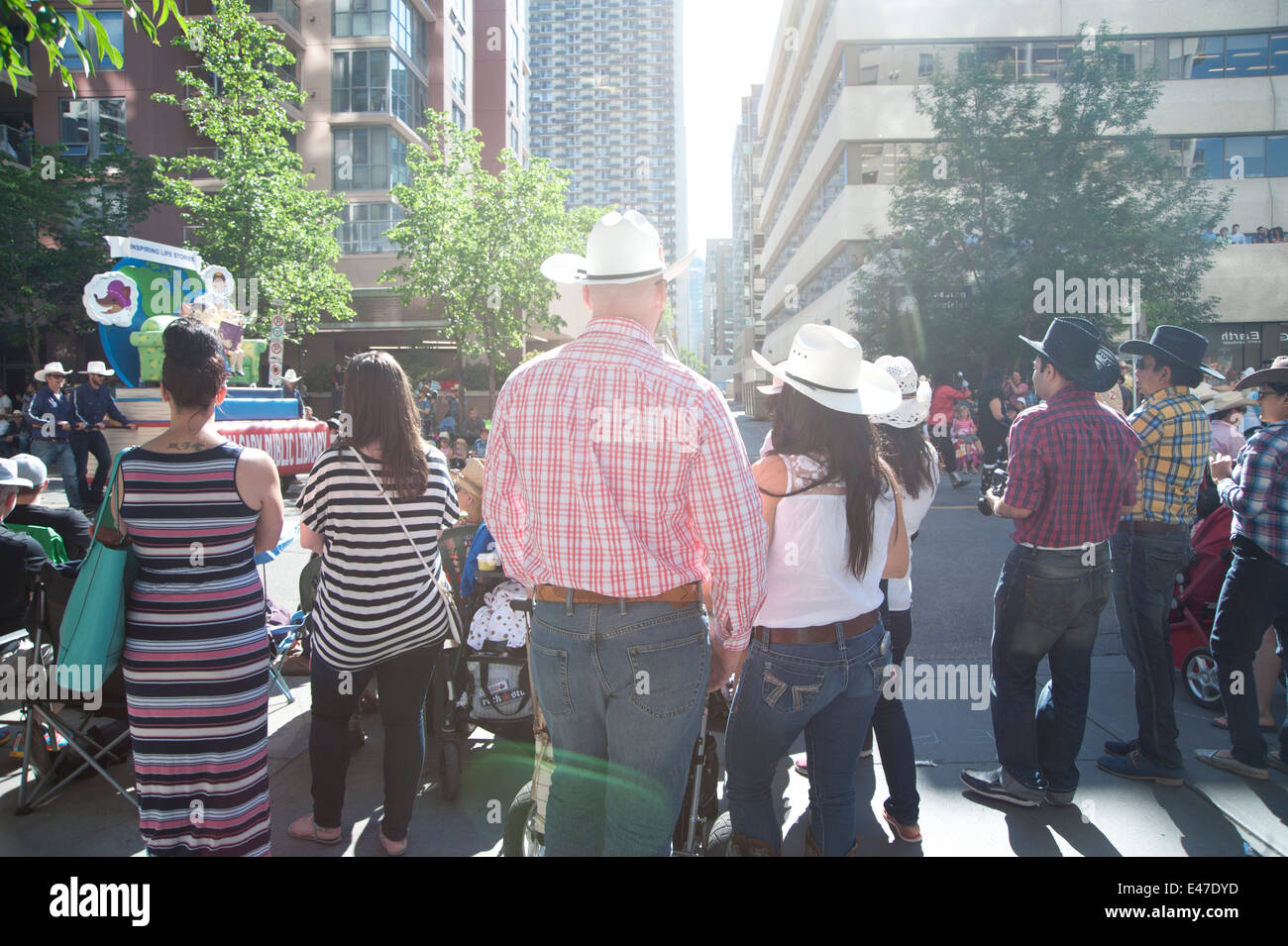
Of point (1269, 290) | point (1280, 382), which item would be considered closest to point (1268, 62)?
point (1269, 290)

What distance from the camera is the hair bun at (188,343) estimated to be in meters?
2.66

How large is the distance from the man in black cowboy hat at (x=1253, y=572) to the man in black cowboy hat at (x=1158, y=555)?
0.73ft

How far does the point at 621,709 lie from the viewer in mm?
2148

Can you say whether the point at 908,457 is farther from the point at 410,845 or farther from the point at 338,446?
the point at 410,845

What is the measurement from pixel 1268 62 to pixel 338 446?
39534 mm

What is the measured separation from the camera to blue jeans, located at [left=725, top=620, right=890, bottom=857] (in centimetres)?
254

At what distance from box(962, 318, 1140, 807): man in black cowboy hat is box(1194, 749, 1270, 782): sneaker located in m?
0.96

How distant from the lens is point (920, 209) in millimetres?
21953

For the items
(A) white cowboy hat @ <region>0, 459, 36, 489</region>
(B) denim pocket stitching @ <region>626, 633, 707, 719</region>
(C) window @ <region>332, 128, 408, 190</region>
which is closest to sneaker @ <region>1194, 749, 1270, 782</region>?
(B) denim pocket stitching @ <region>626, 633, 707, 719</region>

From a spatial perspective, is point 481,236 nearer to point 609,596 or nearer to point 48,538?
point 48,538

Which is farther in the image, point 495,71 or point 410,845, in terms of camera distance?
point 495,71

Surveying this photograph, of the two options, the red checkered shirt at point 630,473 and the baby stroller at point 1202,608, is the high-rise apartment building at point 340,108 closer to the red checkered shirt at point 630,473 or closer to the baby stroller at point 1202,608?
the baby stroller at point 1202,608

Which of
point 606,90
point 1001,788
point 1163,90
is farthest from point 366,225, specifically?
point 606,90

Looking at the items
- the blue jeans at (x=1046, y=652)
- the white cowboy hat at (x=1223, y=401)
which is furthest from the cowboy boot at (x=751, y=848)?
the white cowboy hat at (x=1223, y=401)
